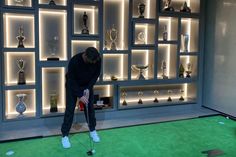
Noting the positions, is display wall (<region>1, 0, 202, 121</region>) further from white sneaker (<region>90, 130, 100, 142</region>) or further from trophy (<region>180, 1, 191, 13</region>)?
white sneaker (<region>90, 130, 100, 142</region>)

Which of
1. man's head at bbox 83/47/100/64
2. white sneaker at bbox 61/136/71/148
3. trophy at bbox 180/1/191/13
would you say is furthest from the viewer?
trophy at bbox 180/1/191/13

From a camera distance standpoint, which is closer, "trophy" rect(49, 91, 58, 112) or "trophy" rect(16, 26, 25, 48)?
"trophy" rect(16, 26, 25, 48)

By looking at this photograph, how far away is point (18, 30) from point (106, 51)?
1.50m

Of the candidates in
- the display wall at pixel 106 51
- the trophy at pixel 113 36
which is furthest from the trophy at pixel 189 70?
the trophy at pixel 113 36

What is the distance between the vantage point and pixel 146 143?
3.63 m

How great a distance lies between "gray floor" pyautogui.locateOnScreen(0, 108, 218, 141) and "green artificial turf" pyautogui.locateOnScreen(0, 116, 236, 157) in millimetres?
198

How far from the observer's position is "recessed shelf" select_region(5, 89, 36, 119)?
4.32m

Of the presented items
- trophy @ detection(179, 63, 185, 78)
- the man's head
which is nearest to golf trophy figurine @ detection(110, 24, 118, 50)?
trophy @ detection(179, 63, 185, 78)

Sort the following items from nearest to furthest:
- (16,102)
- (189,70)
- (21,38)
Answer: (21,38), (16,102), (189,70)

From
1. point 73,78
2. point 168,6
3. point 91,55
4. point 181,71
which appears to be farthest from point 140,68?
point 91,55

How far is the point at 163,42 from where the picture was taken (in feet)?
16.8

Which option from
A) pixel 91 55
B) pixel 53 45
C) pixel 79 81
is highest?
pixel 53 45

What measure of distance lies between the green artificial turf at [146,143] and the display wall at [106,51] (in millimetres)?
799

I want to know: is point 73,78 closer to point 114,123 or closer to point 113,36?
point 114,123
